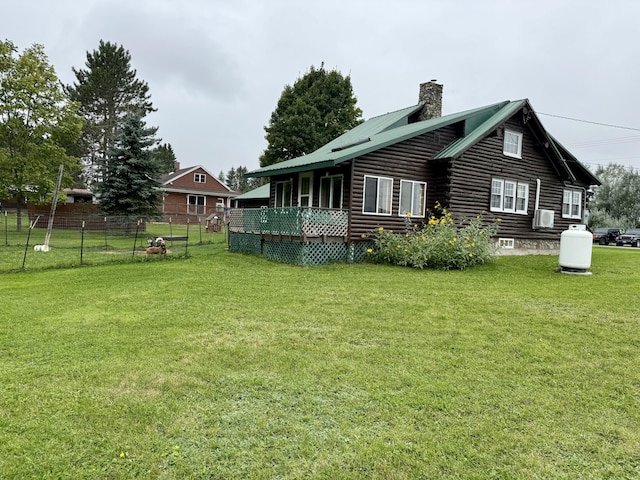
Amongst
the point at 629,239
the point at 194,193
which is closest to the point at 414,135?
the point at 629,239

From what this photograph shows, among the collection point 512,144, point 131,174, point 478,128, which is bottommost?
point 131,174

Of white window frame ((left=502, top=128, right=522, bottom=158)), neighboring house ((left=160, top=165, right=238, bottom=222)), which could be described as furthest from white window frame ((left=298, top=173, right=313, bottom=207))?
neighboring house ((left=160, top=165, right=238, bottom=222))

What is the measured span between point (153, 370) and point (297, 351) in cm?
145

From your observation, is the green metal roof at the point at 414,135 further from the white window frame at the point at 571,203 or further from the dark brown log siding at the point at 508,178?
the white window frame at the point at 571,203

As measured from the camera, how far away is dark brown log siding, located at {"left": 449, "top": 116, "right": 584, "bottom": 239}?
14.5m

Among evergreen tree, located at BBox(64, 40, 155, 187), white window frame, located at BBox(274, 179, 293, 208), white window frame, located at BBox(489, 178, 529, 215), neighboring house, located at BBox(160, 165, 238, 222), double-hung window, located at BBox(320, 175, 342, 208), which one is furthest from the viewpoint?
neighboring house, located at BBox(160, 165, 238, 222)

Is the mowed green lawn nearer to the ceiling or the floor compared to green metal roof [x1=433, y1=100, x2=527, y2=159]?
nearer to the floor

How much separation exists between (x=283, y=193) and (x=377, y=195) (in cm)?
492

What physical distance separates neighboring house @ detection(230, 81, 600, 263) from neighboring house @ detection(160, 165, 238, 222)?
23.8 metres

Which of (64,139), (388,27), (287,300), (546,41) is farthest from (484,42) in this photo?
(64,139)

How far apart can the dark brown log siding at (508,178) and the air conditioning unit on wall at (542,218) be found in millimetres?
168

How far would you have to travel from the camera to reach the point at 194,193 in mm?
40438

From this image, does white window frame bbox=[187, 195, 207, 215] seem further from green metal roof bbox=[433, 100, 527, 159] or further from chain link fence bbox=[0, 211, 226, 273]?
A: green metal roof bbox=[433, 100, 527, 159]

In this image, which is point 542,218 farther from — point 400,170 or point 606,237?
point 606,237
